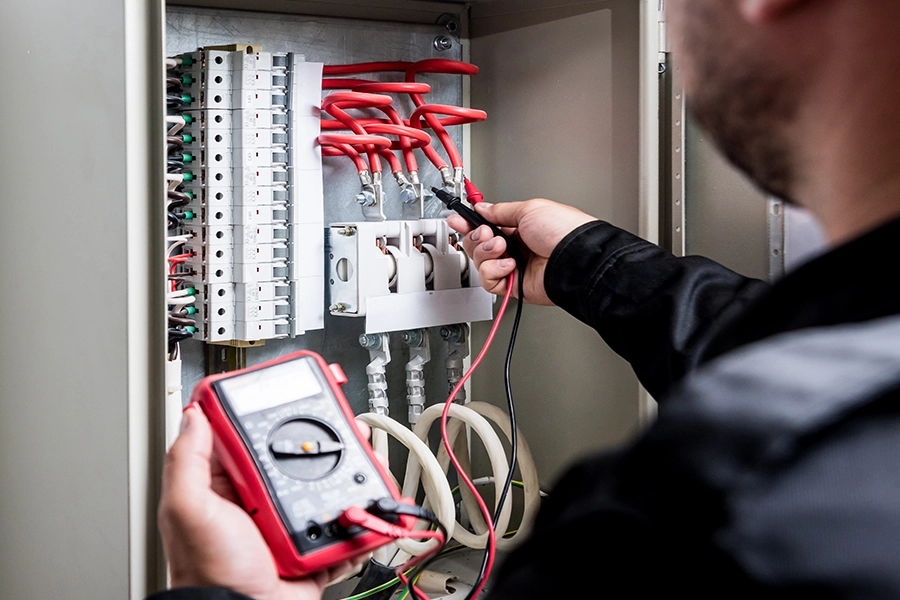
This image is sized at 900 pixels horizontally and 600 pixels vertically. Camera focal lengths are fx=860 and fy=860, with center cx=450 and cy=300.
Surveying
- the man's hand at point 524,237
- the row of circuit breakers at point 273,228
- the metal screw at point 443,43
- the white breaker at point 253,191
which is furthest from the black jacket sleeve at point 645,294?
the metal screw at point 443,43

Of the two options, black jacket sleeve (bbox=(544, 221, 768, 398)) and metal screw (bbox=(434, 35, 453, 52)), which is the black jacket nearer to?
A: black jacket sleeve (bbox=(544, 221, 768, 398))

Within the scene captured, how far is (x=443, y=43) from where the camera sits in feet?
4.76

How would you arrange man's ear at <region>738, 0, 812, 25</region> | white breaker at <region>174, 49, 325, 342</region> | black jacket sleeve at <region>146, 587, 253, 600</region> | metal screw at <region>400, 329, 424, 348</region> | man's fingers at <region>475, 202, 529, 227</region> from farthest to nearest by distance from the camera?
metal screw at <region>400, 329, 424, 348</region> < man's fingers at <region>475, 202, 529, 227</region> < white breaker at <region>174, 49, 325, 342</region> < black jacket sleeve at <region>146, 587, 253, 600</region> < man's ear at <region>738, 0, 812, 25</region>

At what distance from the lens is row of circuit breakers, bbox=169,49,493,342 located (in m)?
1.14

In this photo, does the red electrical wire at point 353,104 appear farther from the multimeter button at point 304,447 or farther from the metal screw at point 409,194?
the multimeter button at point 304,447

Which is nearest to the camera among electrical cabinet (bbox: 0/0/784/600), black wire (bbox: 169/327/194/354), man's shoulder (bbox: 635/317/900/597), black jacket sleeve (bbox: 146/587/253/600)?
man's shoulder (bbox: 635/317/900/597)

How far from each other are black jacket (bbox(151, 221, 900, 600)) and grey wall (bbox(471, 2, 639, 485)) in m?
0.94

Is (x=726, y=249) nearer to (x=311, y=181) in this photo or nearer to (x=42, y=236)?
(x=311, y=181)

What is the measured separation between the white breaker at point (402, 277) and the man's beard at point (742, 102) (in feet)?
2.76

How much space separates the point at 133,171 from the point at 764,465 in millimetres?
701

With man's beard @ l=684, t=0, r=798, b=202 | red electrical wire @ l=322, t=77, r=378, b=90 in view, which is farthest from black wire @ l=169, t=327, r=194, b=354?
man's beard @ l=684, t=0, r=798, b=202

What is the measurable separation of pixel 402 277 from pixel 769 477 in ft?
3.45

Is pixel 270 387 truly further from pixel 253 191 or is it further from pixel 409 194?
pixel 409 194

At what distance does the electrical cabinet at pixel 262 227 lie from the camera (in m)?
0.83
